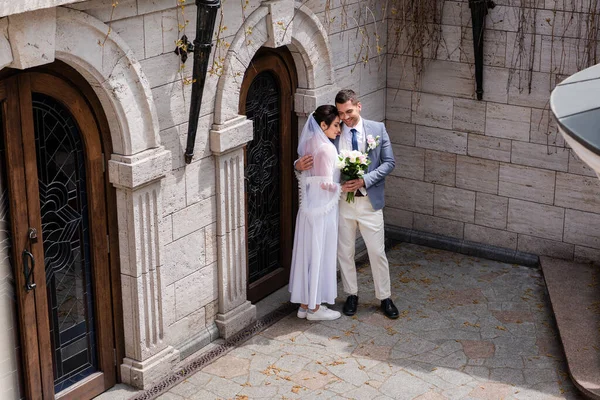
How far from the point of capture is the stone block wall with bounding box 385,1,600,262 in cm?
1027

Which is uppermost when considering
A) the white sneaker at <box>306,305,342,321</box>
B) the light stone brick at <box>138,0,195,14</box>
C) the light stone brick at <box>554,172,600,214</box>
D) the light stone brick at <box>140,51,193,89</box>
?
the light stone brick at <box>138,0,195,14</box>

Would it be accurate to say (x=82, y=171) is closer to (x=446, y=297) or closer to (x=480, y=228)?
(x=446, y=297)

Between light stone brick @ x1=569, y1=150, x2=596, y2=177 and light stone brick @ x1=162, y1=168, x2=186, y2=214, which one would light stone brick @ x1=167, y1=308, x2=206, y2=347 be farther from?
light stone brick @ x1=569, y1=150, x2=596, y2=177

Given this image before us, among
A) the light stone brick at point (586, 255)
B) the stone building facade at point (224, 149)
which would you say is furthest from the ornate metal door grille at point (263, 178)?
the light stone brick at point (586, 255)

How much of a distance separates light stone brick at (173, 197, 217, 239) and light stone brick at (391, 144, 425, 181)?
334 cm

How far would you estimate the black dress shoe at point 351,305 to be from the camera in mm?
9547

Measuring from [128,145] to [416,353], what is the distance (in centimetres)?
319

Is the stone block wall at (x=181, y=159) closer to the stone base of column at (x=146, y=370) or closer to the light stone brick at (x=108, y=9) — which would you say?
the light stone brick at (x=108, y=9)

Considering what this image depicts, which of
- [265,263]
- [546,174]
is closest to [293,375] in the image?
[265,263]

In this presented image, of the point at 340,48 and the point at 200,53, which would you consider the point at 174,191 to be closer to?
the point at 200,53

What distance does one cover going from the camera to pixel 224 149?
332 inches

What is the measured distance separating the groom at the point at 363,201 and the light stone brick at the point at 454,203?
2.03 meters

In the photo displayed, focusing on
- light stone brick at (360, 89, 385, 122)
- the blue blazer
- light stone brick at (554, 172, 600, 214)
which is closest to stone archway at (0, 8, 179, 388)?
the blue blazer

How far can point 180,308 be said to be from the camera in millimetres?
8461
